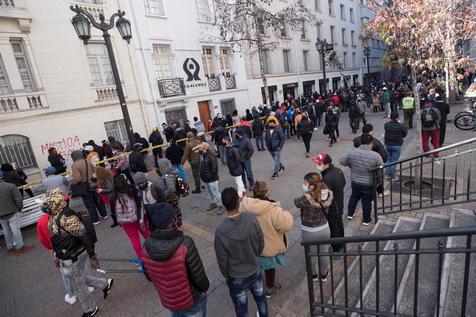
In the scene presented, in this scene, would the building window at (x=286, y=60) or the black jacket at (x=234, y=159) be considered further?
the building window at (x=286, y=60)

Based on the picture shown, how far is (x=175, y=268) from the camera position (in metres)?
2.60

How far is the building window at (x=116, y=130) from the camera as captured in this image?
1354cm

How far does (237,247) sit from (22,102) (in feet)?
39.9

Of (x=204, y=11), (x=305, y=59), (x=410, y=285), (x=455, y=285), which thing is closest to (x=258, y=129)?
(x=410, y=285)

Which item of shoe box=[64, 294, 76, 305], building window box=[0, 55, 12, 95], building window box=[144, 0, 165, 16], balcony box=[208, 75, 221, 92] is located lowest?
shoe box=[64, 294, 76, 305]

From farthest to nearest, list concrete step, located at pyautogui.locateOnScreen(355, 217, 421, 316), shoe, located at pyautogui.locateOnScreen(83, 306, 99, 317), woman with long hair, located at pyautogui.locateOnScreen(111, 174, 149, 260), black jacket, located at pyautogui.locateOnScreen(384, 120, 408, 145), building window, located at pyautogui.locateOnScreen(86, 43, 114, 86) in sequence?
1. building window, located at pyautogui.locateOnScreen(86, 43, 114, 86)
2. black jacket, located at pyautogui.locateOnScreen(384, 120, 408, 145)
3. woman with long hair, located at pyautogui.locateOnScreen(111, 174, 149, 260)
4. shoe, located at pyautogui.locateOnScreen(83, 306, 99, 317)
5. concrete step, located at pyautogui.locateOnScreen(355, 217, 421, 316)

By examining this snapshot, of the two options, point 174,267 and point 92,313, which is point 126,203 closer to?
point 92,313

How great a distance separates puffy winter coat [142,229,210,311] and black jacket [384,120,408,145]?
19.5ft

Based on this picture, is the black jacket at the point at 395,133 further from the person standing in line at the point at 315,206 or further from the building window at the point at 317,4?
the building window at the point at 317,4

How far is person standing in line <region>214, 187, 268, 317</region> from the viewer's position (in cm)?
288

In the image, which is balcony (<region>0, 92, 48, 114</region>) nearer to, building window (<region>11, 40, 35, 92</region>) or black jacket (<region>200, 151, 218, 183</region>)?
building window (<region>11, 40, 35, 92</region>)

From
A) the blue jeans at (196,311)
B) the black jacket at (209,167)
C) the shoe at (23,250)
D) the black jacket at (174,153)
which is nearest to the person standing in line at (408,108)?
the black jacket at (209,167)

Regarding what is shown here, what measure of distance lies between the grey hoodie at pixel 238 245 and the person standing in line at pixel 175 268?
0.29 meters

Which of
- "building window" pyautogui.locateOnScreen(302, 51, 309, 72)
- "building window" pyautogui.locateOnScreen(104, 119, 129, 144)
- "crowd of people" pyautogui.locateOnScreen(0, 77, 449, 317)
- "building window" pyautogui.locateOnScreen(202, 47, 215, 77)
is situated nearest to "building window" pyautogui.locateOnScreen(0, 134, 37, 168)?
"building window" pyautogui.locateOnScreen(104, 119, 129, 144)
